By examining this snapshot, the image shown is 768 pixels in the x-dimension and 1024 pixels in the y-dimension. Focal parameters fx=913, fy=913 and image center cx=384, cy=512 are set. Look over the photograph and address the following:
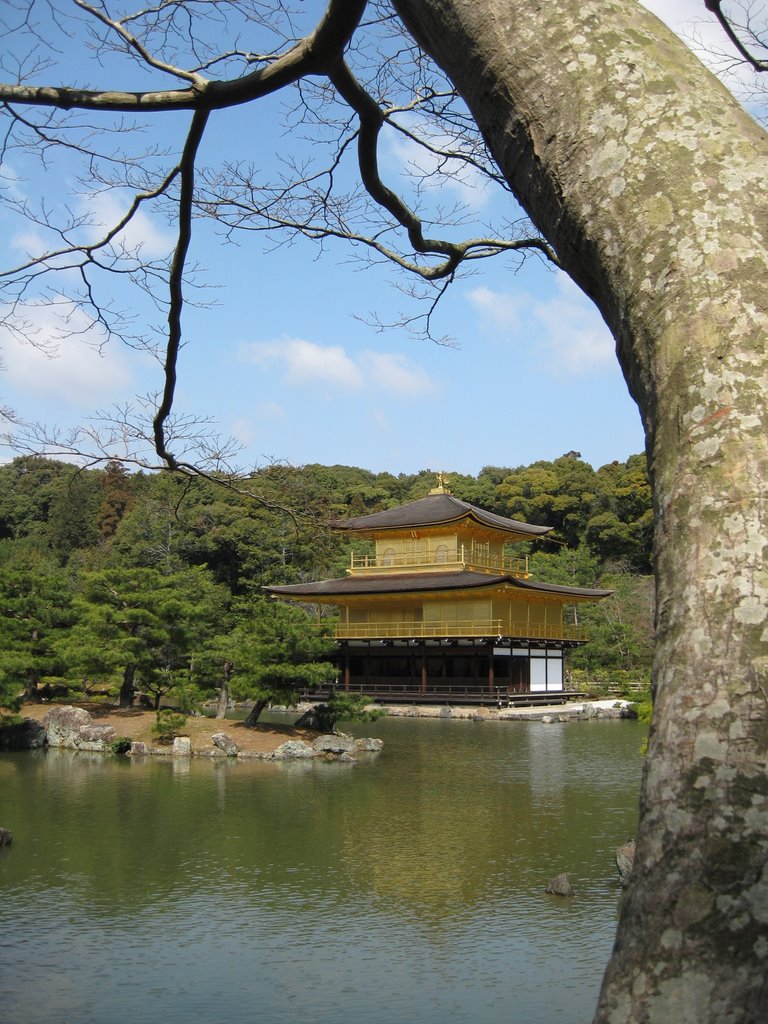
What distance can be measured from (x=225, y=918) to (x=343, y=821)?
248 cm

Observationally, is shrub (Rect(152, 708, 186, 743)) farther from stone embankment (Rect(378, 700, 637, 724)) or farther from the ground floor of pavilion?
the ground floor of pavilion

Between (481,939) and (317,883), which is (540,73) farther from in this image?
(317,883)

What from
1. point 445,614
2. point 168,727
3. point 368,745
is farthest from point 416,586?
point 168,727

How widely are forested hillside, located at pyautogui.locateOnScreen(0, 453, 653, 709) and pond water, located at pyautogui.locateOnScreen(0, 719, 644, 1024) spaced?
191 centimetres

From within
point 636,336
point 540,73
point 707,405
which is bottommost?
point 707,405

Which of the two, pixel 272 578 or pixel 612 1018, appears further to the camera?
pixel 272 578

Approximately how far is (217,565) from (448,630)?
490 inches

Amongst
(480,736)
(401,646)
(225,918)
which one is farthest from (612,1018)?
(401,646)

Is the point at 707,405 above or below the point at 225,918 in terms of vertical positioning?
above

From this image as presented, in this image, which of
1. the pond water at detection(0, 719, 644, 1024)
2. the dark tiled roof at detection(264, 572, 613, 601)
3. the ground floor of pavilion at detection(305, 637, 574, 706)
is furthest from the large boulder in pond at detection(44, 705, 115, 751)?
the dark tiled roof at detection(264, 572, 613, 601)

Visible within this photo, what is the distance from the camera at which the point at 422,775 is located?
9844 mm

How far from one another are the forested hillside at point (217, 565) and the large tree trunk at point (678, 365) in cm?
238

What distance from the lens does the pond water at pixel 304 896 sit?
382 cm

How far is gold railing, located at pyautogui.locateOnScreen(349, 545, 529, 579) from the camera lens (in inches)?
904
